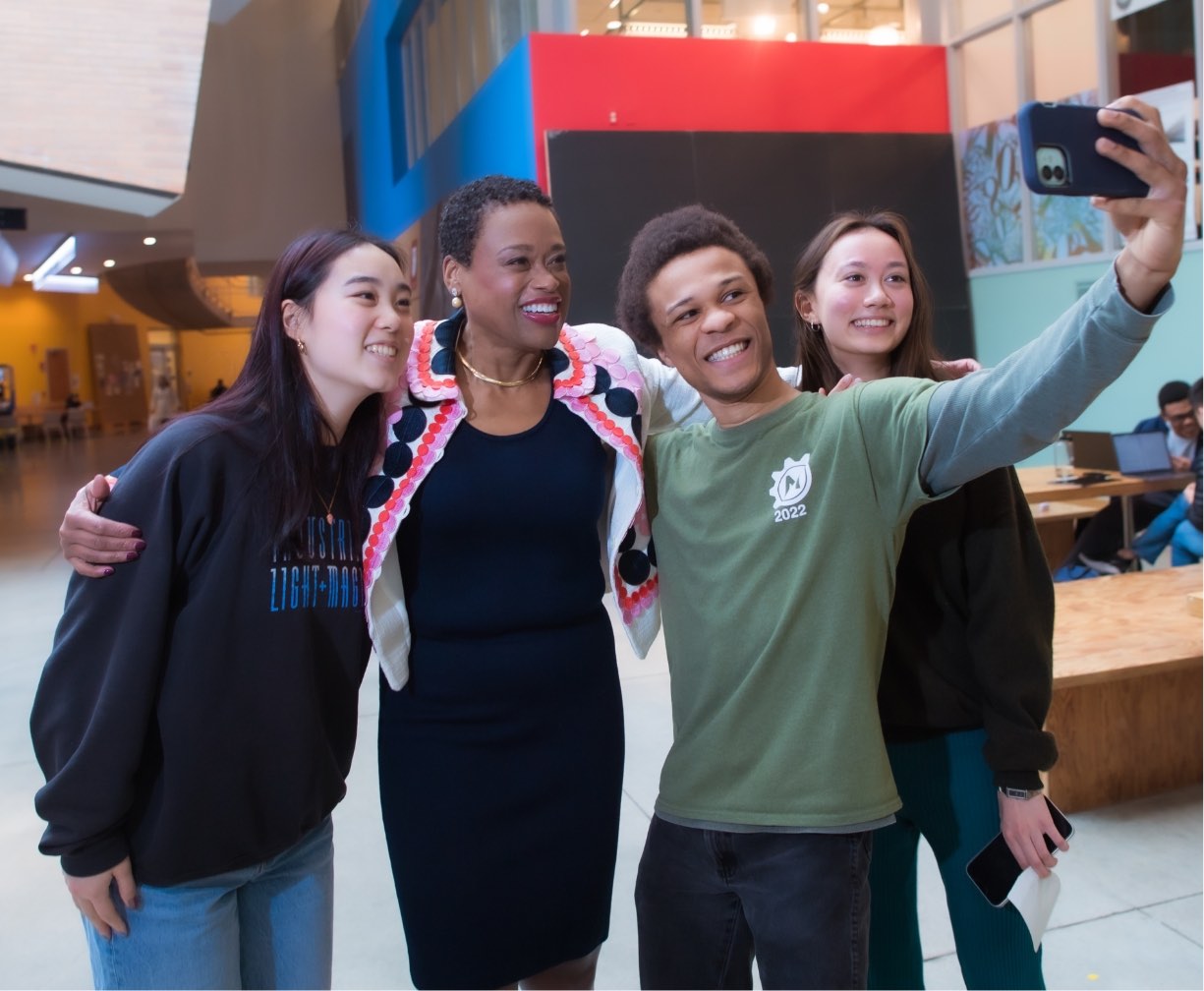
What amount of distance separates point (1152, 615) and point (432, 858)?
2986 mm

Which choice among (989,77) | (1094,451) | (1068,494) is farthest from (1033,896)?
(989,77)

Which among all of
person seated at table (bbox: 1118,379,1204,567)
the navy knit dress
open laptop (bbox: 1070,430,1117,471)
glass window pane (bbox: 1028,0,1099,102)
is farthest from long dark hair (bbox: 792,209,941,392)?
glass window pane (bbox: 1028,0,1099,102)

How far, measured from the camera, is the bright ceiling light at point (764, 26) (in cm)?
960

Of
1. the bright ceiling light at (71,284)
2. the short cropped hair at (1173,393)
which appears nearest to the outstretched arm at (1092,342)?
the short cropped hair at (1173,393)

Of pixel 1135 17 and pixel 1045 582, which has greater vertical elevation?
pixel 1135 17

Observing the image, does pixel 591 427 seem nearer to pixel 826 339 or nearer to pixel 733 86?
pixel 826 339

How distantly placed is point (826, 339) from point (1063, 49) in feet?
28.3

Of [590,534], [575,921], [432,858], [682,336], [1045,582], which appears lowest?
[575,921]

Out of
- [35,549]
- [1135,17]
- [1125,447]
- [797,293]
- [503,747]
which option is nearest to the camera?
[503,747]

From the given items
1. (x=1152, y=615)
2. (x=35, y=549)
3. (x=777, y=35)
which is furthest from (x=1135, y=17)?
(x=35, y=549)

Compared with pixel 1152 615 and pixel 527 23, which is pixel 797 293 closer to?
pixel 1152 615

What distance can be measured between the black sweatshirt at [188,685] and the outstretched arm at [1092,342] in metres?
0.94

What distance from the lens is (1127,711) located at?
3.48 metres

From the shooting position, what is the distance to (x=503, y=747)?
177 centimetres
